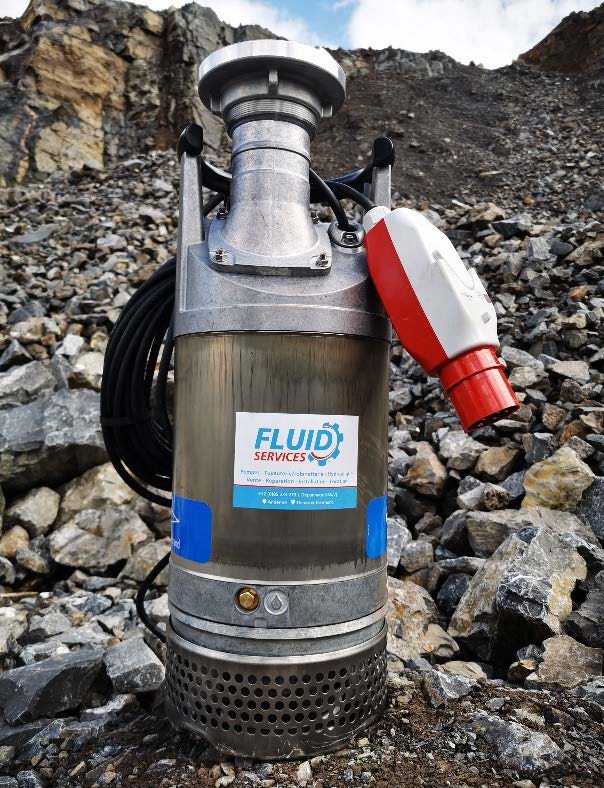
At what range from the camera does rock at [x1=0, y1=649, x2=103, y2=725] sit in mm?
1713

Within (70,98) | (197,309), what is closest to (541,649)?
(197,309)

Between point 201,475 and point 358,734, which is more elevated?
point 201,475

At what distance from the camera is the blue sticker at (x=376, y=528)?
1.44m

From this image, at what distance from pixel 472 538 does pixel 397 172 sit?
982cm

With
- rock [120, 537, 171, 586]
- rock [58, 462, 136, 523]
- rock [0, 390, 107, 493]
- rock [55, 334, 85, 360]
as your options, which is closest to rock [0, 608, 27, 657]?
rock [120, 537, 171, 586]

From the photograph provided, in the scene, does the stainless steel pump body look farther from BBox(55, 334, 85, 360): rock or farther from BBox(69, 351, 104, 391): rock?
BBox(55, 334, 85, 360): rock

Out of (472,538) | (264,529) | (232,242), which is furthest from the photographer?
(472,538)

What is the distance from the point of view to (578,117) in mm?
12688

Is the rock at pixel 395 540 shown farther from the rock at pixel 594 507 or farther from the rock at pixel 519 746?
the rock at pixel 519 746

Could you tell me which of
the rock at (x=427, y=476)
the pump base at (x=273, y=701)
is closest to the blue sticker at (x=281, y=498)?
the pump base at (x=273, y=701)

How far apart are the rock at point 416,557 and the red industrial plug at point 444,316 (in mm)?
1394

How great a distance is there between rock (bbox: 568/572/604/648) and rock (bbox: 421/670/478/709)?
1.62 feet

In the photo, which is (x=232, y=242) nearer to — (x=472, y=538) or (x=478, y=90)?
(x=472, y=538)

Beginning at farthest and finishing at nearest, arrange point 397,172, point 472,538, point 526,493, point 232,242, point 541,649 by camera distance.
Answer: point 397,172 → point 526,493 → point 472,538 → point 541,649 → point 232,242
